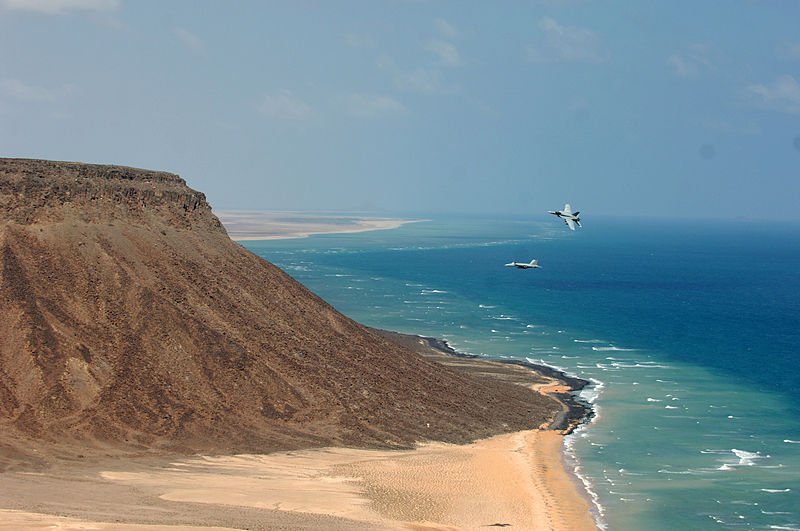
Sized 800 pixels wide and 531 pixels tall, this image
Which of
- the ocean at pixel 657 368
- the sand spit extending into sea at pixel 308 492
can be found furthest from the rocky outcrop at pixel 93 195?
the ocean at pixel 657 368

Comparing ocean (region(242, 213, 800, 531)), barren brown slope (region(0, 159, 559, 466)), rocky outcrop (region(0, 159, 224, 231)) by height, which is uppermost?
rocky outcrop (region(0, 159, 224, 231))

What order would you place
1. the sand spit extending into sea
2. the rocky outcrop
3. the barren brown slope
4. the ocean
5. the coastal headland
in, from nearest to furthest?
1. the sand spit extending into sea
2. the coastal headland
3. the ocean
4. the barren brown slope
5. the rocky outcrop

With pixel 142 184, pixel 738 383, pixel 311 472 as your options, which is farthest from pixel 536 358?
pixel 311 472

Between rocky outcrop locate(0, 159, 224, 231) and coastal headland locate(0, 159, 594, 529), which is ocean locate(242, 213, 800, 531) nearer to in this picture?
coastal headland locate(0, 159, 594, 529)

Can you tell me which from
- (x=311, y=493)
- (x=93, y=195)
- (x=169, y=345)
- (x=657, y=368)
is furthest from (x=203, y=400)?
(x=657, y=368)

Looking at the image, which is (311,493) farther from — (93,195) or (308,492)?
(93,195)

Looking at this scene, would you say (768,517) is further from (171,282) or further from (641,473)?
(171,282)

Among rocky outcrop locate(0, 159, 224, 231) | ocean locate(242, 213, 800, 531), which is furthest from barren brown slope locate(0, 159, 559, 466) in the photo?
ocean locate(242, 213, 800, 531)
